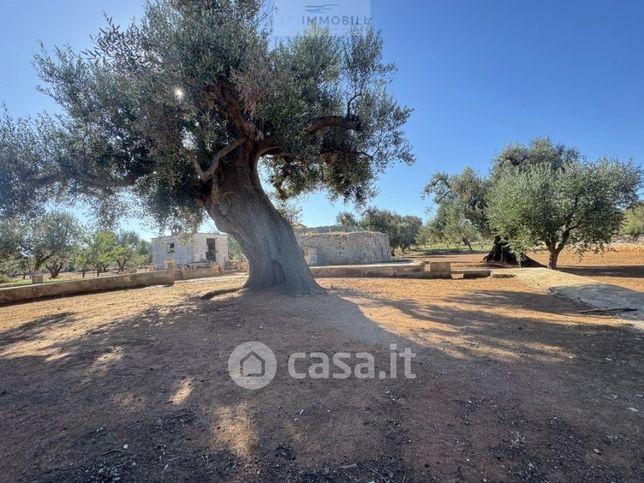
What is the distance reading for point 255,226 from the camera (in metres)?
8.88

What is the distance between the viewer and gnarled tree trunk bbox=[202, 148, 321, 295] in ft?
29.0

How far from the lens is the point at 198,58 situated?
6402mm

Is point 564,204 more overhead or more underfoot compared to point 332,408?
more overhead

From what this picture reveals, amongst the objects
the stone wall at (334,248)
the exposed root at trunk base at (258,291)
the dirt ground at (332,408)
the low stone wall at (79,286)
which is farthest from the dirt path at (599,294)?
the low stone wall at (79,286)

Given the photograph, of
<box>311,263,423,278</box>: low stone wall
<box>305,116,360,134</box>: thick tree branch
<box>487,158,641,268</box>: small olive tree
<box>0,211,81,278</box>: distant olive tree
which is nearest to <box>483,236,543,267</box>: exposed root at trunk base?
<box>487,158,641,268</box>: small olive tree

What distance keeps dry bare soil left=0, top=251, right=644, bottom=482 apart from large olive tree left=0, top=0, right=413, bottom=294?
4.42 meters

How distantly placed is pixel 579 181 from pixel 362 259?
13194 millimetres

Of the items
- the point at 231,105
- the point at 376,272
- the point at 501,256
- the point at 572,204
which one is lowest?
the point at 376,272

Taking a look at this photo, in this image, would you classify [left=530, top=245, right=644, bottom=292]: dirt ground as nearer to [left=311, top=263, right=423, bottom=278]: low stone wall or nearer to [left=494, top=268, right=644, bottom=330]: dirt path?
[left=494, top=268, right=644, bottom=330]: dirt path

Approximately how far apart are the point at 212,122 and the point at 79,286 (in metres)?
8.69

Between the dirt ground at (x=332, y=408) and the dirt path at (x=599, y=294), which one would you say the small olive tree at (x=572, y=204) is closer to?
the dirt path at (x=599, y=294)

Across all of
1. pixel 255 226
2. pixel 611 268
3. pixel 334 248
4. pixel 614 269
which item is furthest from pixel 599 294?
pixel 334 248

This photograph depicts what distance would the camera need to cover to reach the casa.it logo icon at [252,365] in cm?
321

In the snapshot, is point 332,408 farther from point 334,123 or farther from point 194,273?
point 194,273
